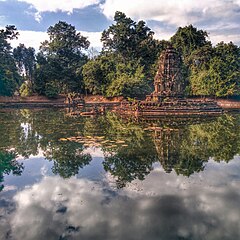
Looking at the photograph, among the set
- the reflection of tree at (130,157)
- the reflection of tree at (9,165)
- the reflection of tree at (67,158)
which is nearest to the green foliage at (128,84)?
the reflection of tree at (130,157)

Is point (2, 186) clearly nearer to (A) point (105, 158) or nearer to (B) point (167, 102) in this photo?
(A) point (105, 158)

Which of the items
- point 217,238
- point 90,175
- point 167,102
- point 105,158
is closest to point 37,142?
point 105,158

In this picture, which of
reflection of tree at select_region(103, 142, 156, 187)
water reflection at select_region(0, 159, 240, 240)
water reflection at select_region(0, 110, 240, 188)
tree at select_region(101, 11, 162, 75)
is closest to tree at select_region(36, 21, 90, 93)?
tree at select_region(101, 11, 162, 75)

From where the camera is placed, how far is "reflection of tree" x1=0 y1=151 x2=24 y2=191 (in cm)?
1150

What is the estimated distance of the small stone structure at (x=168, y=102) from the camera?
3344 centimetres

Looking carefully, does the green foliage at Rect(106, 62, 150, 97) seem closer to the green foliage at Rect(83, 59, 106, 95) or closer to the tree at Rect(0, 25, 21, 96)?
the green foliage at Rect(83, 59, 106, 95)

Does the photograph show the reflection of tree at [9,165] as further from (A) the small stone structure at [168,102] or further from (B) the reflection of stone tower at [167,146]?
(A) the small stone structure at [168,102]

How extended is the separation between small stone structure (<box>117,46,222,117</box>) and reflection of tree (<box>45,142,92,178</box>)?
17.8m

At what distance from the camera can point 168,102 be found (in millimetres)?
33906

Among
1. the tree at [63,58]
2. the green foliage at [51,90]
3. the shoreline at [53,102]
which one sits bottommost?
the shoreline at [53,102]

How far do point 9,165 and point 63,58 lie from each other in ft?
186

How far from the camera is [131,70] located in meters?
57.2

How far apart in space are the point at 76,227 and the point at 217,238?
3271 millimetres

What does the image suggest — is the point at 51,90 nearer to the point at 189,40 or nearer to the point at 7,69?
the point at 7,69
